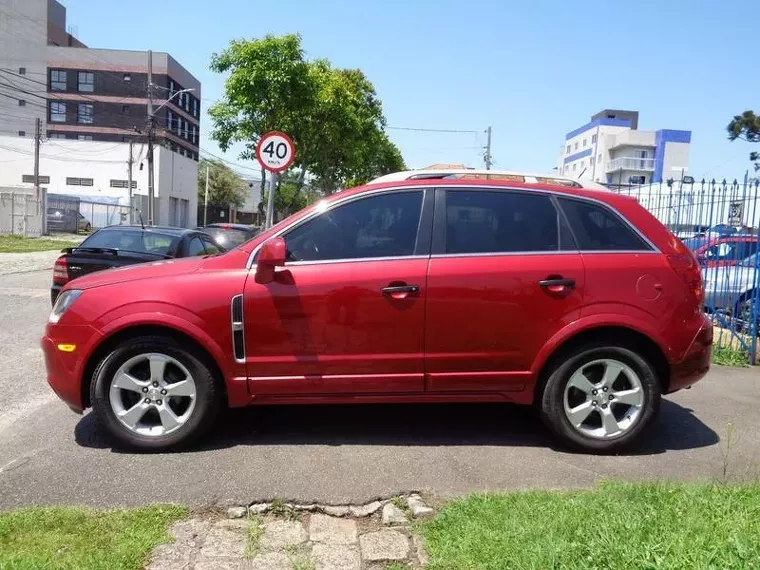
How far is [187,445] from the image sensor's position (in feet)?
15.4

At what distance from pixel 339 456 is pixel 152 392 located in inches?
52.6

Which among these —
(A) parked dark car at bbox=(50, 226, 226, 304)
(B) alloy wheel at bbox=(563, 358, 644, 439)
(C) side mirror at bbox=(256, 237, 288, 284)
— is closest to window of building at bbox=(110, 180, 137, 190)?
(A) parked dark car at bbox=(50, 226, 226, 304)

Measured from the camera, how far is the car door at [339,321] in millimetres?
4602

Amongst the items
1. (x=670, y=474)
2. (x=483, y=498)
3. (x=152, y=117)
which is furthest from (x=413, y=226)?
(x=152, y=117)

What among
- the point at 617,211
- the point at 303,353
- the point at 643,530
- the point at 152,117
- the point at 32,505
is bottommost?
the point at 32,505

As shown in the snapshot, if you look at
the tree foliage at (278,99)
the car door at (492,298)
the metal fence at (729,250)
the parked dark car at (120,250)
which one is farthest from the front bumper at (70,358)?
the tree foliage at (278,99)

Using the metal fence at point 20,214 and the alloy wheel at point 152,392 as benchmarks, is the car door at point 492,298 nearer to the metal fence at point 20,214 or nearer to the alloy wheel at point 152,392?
the alloy wheel at point 152,392

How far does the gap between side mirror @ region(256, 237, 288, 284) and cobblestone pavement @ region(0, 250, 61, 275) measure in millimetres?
15037

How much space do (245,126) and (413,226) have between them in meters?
18.1

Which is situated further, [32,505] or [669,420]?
[669,420]

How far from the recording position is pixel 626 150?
81.6m

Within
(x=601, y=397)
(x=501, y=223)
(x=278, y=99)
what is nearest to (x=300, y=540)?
(x=601, y=397)

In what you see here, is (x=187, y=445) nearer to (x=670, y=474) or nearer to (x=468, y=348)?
(x=468, y=348)

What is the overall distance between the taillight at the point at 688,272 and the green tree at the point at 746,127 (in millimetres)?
20826
